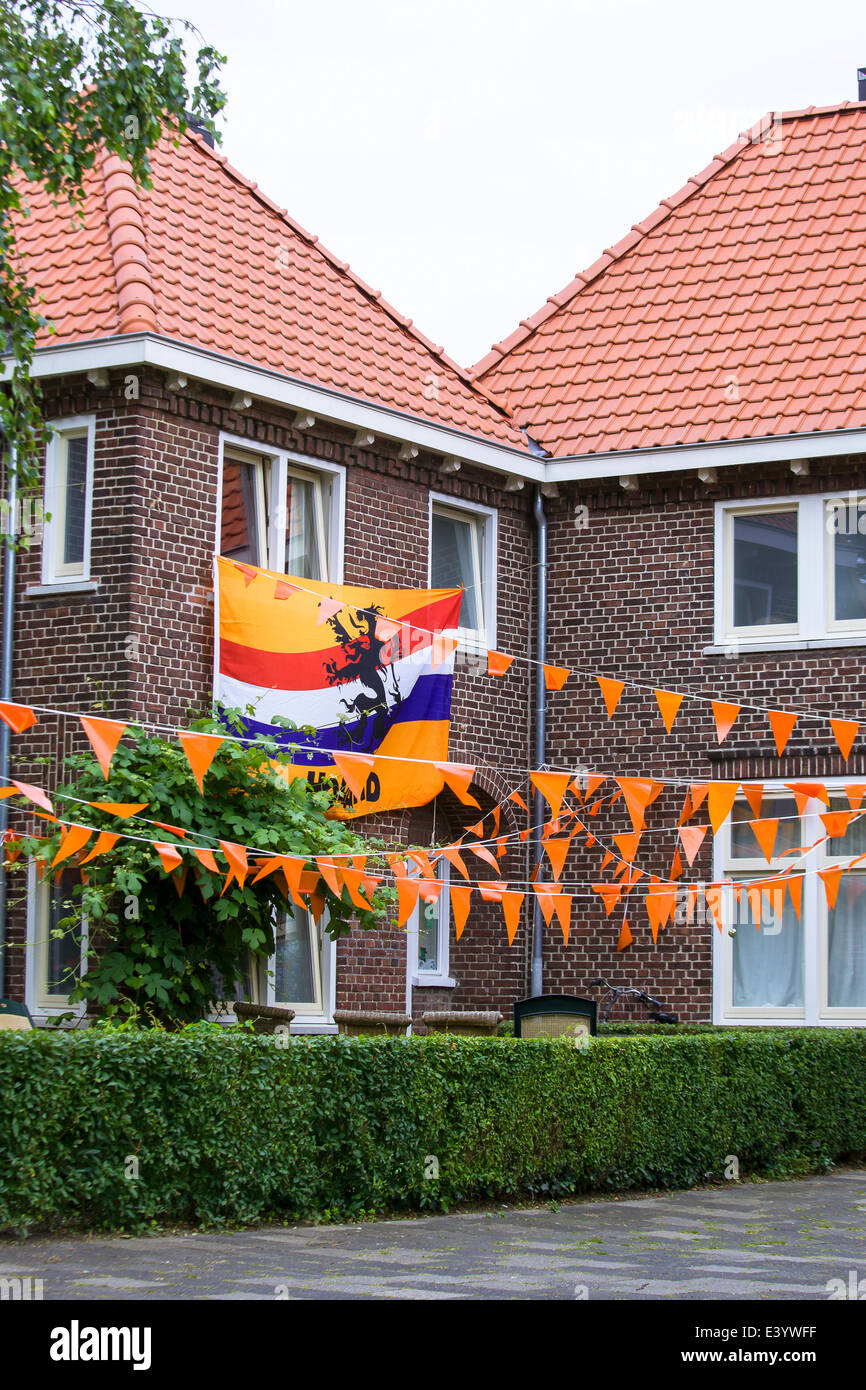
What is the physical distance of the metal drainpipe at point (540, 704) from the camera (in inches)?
695

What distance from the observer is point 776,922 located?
17.1m

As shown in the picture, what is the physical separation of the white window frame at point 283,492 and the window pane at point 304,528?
0.04m

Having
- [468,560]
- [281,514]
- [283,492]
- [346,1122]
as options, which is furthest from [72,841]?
[468,560]

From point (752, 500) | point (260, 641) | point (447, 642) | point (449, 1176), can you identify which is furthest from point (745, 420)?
point (449, 1176)

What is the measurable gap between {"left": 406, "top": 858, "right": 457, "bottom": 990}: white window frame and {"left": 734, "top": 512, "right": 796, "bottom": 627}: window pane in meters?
3.72

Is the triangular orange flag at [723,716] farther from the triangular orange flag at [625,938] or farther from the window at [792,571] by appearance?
the triangular orange flag at [625,938]

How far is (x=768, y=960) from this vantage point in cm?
1712

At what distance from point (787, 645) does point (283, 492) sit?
4.85 meters

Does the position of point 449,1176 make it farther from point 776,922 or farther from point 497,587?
point 497,587

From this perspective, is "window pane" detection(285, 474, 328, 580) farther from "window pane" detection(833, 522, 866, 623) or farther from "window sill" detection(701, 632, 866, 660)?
"window pane" detection(833, 522, 866, 623)

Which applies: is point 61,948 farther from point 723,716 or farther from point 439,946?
point 723,716

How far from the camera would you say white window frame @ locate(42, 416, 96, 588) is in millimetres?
14492

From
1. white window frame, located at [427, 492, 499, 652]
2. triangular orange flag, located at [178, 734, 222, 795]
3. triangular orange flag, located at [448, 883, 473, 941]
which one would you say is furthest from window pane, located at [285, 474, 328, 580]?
triangular orange flag, located at [178, 734, 222, 795]

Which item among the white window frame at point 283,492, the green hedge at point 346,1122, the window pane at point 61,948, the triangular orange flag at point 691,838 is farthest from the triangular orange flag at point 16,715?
the triangular orange flag at point 691,838
